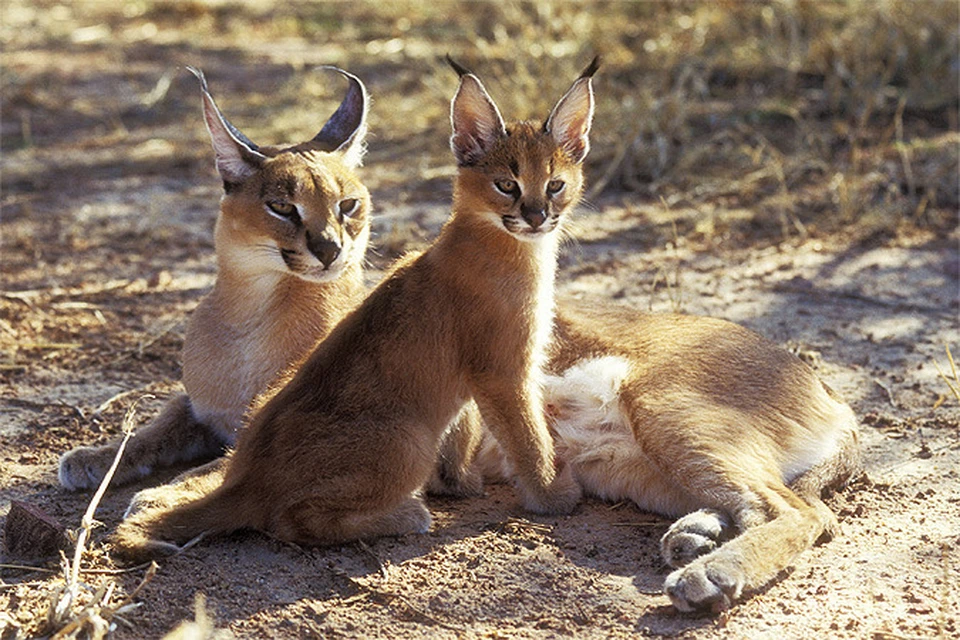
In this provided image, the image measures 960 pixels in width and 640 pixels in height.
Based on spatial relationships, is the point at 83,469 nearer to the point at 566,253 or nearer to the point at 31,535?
the point at 31,535

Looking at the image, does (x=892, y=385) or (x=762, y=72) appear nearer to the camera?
(x=892, y=385)

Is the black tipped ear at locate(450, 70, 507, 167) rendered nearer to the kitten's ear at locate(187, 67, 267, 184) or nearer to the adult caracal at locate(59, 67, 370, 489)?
the adult caracal at locate(59, 67, 370, 489)

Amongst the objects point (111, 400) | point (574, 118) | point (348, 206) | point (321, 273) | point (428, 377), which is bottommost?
point (111, 400)

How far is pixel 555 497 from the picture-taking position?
14.1 feet

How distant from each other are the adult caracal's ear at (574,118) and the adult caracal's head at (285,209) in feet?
2.41

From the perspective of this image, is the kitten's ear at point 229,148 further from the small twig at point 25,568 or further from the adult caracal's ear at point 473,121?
the small twig at point 25,568

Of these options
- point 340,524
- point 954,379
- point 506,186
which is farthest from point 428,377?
point 954,379

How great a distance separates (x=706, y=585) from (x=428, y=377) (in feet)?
3.48

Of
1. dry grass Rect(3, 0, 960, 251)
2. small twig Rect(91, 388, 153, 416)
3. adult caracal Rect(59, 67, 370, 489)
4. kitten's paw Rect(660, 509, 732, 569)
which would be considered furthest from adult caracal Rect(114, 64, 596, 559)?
dry grass Rect(3, 0, 960, 251)

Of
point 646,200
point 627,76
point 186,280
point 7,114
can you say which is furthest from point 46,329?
point 627,76

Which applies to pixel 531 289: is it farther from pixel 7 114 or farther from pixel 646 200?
pixel 7 114

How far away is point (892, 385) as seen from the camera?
5371 millimetres

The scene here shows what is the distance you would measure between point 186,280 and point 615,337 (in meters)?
2.78

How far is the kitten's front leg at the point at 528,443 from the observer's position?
412 centimetres
